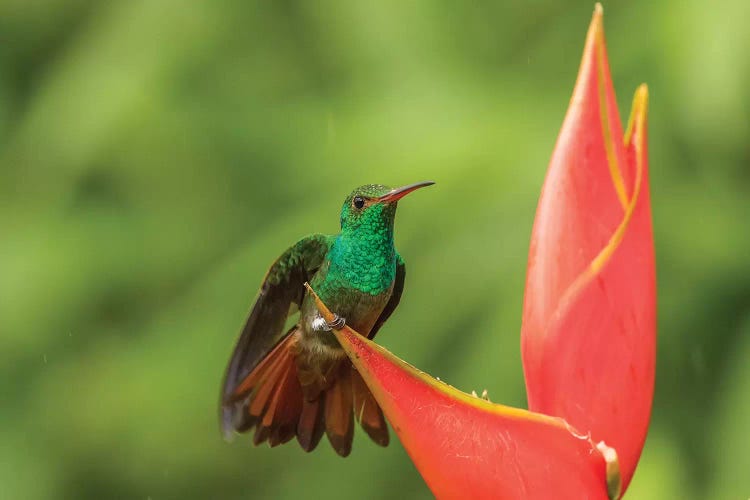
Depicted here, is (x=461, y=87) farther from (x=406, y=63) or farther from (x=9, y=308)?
(x=9, y=308)

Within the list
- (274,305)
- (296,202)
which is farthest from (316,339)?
(296,202)

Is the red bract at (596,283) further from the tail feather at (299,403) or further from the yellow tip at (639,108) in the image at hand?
the tail feather at (299,403)

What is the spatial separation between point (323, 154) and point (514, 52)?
0.29m

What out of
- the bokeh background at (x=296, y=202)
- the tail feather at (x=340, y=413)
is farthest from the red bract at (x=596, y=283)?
the bokeh background at (x=296, y=202)

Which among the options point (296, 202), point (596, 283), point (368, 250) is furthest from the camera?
point (296, 202)

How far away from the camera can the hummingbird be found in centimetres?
48

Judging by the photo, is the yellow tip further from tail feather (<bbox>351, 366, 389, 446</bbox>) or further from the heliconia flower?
tail feather (<bbox>351, 366, 389, 446</bbox>)

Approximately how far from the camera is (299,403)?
525mm

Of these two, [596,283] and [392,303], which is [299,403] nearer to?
[392,303]

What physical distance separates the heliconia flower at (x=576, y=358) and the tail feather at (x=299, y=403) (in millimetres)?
126

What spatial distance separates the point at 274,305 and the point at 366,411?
0.07 metres

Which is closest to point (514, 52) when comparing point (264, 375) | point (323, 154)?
point (323, 154)

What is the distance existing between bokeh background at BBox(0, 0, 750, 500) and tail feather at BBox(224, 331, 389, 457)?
0.67 meters

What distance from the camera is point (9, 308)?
1.44 meters
